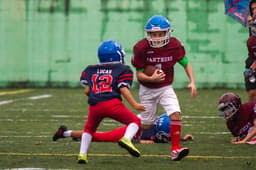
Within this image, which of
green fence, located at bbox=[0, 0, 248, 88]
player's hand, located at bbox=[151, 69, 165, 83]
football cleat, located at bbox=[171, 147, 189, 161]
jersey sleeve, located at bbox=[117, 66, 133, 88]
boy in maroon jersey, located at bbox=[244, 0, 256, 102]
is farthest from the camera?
green fence, located at bbox=[0, 0, 248, 88]

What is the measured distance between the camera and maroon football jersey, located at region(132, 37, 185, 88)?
9.61 meters

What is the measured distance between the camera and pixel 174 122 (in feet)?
30.1

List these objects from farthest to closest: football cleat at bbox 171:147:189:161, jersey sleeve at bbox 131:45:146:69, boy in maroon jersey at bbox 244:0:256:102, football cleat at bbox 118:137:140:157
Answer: boy in maroon jersey at bbox 244:0:256:102 → jersey sleeve at bbox 131:45:146:69 → football cleat at bbox 171:147:189:161 → football cleat at bbox 118:137:140:157

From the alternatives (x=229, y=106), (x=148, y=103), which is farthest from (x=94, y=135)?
(x=229, y=106)

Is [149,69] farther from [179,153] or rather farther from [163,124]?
[179,153]

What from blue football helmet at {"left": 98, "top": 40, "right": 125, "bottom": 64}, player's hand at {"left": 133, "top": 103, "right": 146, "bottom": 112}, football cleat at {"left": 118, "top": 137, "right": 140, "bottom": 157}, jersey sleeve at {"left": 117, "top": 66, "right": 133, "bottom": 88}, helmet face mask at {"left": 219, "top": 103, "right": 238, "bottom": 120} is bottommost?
helmet face mask at {"left": 219, "top": 103, "right": 238, "bottom": 120}

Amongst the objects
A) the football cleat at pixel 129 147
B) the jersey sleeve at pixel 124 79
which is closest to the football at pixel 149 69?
the jersey sleeve at pixel 124 79

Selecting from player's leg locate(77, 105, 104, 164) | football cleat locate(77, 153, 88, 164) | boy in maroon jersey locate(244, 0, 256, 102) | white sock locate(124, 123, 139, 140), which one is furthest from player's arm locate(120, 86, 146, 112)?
boy in maroon jersey locate(244, 0, 256, 102)

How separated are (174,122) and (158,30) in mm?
1040

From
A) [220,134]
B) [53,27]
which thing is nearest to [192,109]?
[220,134]

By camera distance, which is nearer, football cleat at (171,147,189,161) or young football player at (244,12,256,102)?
football cleat at (171,147,189,161)

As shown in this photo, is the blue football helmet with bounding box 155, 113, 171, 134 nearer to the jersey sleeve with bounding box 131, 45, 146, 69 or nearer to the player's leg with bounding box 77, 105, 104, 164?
the jersey sleeve with bounding box 131, 45, 146, 69

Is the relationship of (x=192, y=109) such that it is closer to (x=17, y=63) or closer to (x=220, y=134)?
(x=220, y=134)

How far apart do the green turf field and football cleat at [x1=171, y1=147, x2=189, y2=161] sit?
62 mm
